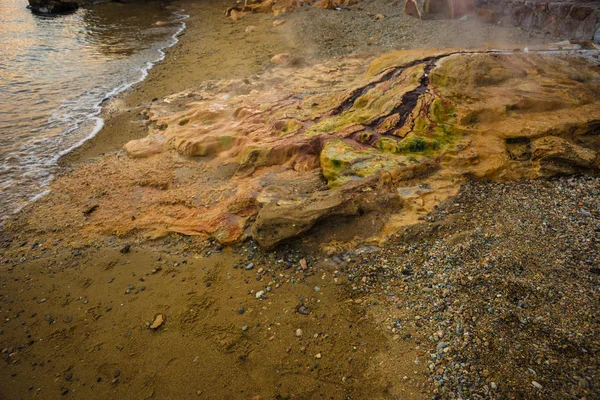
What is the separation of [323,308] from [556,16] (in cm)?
1191

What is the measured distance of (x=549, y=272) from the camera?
357 cm

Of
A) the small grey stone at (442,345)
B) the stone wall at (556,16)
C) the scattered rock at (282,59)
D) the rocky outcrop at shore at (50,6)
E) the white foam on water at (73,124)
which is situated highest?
the rocky outcrop at shore at (50,6)

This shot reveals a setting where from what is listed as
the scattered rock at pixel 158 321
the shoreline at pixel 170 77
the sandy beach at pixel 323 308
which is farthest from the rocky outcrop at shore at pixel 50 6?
the scattered rock at pixel 158 321

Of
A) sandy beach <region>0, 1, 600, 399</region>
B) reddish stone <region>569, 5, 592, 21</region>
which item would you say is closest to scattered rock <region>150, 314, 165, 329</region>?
sandy beach <region>0, 1, 600, 399</region>

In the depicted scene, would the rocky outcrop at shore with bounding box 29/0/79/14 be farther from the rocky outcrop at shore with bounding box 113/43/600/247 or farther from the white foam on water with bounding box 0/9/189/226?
the rocky outcrop at shore with bounding box 113/43/600/247

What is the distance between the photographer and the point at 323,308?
3918 mm

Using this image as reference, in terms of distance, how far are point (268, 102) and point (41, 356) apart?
21.4 ft

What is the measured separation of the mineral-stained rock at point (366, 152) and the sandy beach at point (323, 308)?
0.30 meters

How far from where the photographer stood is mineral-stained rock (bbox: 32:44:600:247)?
4.98 meters

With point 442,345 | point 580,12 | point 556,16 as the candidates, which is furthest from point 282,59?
point 442,345

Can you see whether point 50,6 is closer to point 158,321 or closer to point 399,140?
point 399,140

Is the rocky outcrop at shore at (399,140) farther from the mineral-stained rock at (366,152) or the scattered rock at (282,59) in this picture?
the scattered rock at (282,59)

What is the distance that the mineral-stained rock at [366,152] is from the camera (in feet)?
16.4

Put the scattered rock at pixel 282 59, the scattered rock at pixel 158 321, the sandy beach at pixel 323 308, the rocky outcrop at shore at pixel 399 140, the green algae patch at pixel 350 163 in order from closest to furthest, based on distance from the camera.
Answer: the sandy beach at pixel 323 308 → the scattered rock at pixel 158 321 → the rocky outcrop at shore at pixel 399 140 → the green algae patch at pixel 350 163 → the scattered rock at pixel 282 59
